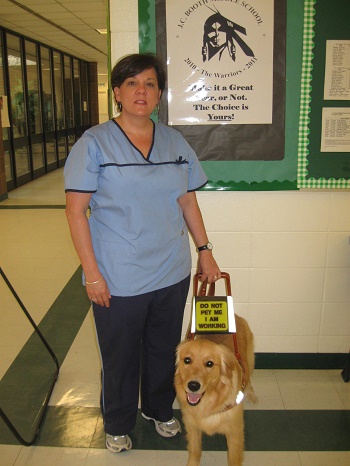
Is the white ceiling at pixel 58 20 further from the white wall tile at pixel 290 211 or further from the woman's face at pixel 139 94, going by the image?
the woman's face at pixel 139 94

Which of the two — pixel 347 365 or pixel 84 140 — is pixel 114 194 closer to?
pixel 84 140

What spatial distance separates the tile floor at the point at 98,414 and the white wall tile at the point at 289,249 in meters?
0.65

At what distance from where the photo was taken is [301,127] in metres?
2.25

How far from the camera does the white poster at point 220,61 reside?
2105 millimetres

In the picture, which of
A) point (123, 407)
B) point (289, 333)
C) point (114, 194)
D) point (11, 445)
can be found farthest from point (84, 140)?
point (289, 333)

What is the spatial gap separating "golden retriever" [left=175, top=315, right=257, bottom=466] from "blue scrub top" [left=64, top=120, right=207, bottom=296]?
31 cm

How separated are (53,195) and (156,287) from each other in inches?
242

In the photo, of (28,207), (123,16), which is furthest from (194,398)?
(28,207)

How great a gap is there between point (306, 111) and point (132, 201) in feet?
3.71

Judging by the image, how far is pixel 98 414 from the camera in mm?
2211

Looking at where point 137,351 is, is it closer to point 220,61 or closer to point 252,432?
point 252,432

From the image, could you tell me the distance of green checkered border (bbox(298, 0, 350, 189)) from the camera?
6.98 feet

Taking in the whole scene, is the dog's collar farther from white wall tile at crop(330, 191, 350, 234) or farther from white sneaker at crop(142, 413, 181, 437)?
white wall tile at crop(330, 191, 350, 234)

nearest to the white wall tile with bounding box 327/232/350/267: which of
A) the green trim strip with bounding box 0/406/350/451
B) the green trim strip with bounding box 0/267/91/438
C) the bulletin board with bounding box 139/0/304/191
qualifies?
the bulletin board with bounding box 139/0/304/191
